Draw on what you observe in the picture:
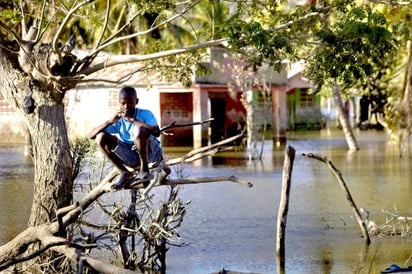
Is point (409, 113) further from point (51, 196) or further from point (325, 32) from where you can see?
point (51, 196)

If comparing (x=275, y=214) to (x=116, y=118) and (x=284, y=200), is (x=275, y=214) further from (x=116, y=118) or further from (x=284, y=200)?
(x=116, y=118)

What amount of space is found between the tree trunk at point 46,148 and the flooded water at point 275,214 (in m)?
2.02

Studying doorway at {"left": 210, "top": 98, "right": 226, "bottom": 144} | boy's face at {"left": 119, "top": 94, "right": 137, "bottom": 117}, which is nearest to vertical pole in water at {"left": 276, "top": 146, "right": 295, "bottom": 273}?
boy's face at {"left": 119, "top": 94, "right": 137, "bottom": 117}

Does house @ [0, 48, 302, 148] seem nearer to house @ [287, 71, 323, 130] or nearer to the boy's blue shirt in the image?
house @ [287, 71, 323, 130]

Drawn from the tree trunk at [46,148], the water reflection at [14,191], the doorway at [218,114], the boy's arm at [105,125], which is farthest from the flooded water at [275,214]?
the doorway at [218,114]

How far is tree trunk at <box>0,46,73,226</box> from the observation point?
1245 centimetres

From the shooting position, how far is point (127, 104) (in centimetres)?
952

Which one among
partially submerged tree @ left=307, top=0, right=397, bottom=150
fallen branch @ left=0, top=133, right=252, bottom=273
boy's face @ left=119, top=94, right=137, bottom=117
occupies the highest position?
partially submerged tree @ left=307, top=0, right=397, bottom=150

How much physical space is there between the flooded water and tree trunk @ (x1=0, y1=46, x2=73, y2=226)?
2.02 m

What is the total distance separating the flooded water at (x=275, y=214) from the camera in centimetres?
1399

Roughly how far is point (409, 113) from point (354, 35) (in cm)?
1323

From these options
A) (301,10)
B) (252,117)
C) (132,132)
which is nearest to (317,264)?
(301,10)

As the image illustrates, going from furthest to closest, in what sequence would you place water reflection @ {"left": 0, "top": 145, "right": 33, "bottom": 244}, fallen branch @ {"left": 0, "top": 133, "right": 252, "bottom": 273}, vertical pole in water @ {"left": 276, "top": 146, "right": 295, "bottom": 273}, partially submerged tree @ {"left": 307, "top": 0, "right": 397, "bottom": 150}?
water reflection @ {"left": 0, "top": 145, "right": 33, "bottom": 244} → vertical pole in water @ {"left": 276, "top": 146, "right": 295, "bottom": 273} → partially submerged tree @ {"left": 307, "top": 0, "right": 397, "bottom": 150} → fallen branch @ {"left": 0, "top": 133, "right": 252, "bottom": 273}

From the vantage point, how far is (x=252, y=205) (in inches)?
782
